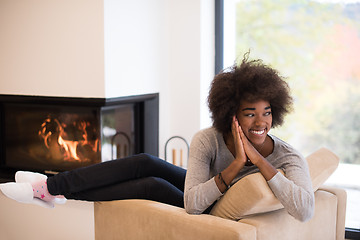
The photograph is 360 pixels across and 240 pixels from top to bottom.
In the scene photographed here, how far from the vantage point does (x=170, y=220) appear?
193cm

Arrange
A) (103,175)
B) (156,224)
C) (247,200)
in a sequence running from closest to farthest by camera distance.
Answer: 1. (247,200)
2. (156,224)
3. (103,175)

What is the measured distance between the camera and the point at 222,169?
2.13 m

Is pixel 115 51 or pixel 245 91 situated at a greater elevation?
pixel 115 51

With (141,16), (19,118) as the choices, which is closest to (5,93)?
(19,118)

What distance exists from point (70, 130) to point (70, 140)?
75 mm

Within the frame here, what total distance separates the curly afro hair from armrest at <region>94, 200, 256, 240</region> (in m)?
0.43

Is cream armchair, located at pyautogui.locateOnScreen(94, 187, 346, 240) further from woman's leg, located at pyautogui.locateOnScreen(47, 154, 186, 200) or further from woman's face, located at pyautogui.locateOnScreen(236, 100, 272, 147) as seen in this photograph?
woman's face, located at pyautogui.locateOnScreen(236, 100, 272, 147)

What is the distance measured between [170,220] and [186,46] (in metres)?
2.31

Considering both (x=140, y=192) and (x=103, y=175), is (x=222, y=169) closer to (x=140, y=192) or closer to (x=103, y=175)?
(x=140, y=192)

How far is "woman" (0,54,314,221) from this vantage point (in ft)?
6.41

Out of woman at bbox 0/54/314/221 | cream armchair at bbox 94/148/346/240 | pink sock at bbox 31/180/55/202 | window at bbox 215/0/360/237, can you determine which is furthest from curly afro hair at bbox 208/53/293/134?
window at bbox 215/0/360/237

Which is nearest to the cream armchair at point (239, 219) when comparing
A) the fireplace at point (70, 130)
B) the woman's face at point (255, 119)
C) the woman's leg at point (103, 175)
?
the woman's leg at point (103, 175)

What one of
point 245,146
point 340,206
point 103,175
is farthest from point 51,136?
point 340,206

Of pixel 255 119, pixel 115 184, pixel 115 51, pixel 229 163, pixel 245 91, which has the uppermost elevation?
pixel 115 51
